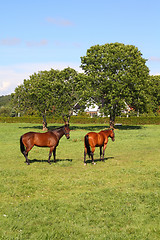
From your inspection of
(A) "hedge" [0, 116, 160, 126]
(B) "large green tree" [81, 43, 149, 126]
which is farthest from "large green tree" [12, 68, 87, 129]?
(A) "hedge" [0, 116, 160, 126]

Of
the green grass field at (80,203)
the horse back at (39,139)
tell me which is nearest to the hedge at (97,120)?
the green grass field at (80,203)

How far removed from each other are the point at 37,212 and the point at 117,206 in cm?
292

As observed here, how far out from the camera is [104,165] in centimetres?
1745

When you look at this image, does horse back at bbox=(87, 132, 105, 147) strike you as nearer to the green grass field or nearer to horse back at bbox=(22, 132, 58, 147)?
the green grass field

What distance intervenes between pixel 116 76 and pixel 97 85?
16.2 ft

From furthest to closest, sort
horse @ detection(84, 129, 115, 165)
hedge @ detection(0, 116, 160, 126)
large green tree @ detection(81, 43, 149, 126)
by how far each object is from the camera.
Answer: hedge @ detection(0, 116, 160, 126), large green tree @ detection(81, 43, 149, 126), horse @ detection(84, 129, 115, 165)

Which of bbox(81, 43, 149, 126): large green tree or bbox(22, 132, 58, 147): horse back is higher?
bbox(81, 43, 149, 126): large green tree

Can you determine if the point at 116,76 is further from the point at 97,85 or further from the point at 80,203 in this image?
the point at 80,203

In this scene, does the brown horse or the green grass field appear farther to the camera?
the brown horse

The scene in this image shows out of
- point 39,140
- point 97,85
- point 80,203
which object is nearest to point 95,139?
point 39,140

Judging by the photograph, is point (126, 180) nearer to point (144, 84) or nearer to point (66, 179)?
point (66, 179)

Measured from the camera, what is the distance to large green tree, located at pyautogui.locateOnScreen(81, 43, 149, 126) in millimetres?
49906

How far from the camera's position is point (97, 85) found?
5325cm

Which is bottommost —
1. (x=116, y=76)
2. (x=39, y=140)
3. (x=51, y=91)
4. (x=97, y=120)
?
(x=39, y=140)
